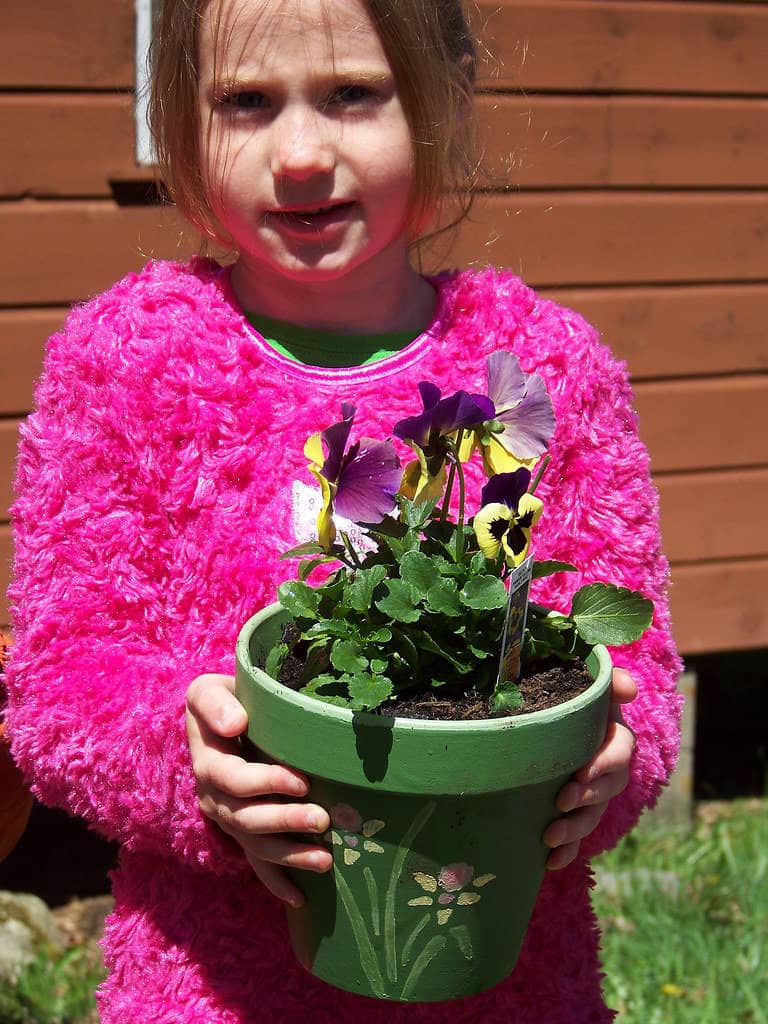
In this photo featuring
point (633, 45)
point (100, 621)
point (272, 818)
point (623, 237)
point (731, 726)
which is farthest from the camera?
point (731, 726)

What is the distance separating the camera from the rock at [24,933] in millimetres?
Result: 2883

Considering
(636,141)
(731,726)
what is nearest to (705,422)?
(636,141)

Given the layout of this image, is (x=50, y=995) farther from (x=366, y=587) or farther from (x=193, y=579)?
(x=366, y=587)

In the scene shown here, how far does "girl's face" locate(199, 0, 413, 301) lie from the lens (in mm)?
1296

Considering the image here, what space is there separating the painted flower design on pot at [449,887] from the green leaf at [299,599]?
24cm

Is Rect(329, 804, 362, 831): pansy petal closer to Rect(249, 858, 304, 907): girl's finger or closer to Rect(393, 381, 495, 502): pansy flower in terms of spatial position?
Rect(249, 858, 304, 907): girl's finger

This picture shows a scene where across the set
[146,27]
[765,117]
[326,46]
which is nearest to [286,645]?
[326,46]

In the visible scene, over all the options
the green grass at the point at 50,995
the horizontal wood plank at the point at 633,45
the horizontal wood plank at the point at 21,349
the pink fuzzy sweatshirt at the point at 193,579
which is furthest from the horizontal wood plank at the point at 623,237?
the green grass at the point at 50,995

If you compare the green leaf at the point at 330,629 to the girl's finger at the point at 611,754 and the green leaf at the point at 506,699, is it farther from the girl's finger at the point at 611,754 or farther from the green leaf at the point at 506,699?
the girl's finger at the point at 611,754

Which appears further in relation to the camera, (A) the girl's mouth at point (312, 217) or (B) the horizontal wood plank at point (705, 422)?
(B) the horizontal wood plank at point (705, 422)

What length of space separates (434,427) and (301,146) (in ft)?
1.39

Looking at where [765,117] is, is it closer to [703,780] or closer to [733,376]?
[733,376]

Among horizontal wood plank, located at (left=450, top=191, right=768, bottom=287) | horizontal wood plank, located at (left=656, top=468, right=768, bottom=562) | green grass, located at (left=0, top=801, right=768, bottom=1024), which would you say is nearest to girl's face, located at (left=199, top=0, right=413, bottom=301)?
horizontal wood plank, located at (left=450, top=191, right=768, bottom=287)

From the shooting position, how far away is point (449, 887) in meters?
1.04
